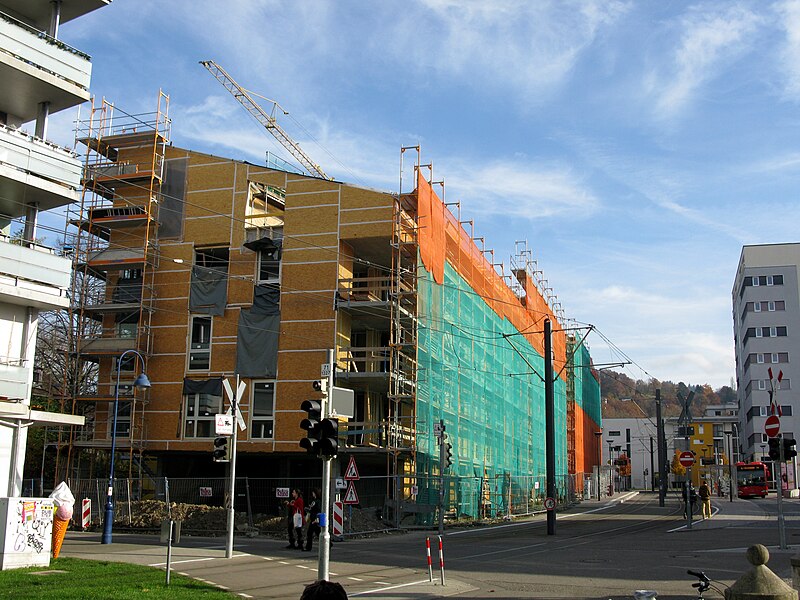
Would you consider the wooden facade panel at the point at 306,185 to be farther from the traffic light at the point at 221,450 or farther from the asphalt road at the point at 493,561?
the traffic light at the point at 221,450

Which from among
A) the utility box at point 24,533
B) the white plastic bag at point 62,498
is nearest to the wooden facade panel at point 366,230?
the white plastic bag at point 62,498

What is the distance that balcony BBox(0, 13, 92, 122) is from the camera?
25.4 metres

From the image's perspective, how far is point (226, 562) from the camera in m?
20.4

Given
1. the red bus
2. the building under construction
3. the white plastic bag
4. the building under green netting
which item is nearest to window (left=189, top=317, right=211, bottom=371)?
the building under construction

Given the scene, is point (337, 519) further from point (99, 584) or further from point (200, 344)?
point (200, 344)

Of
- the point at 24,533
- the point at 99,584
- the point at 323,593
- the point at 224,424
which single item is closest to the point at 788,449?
the point at 224,424

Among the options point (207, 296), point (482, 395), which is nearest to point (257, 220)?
point (207, 296)

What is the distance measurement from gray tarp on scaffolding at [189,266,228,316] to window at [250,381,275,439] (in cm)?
438

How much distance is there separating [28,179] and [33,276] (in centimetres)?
300

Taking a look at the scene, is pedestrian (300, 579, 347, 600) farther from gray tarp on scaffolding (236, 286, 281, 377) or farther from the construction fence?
gray tarp on scaffolding (236, 286, 281, 377)

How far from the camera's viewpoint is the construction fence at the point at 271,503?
105 ft

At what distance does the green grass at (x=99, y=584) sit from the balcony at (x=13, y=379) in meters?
8.80

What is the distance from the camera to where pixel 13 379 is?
83.5 feet

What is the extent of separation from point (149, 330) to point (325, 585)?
40.0 m
